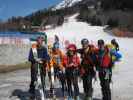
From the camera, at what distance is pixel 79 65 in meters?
15.0

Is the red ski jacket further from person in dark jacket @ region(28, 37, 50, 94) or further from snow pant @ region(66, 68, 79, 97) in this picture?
person in dark jacket @ region(28, 37, 50, 94)

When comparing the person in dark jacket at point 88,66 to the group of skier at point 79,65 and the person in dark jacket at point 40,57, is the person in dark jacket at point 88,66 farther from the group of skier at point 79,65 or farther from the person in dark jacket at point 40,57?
the person in dark jacket at point 40,57

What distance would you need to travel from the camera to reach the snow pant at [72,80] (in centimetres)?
1494

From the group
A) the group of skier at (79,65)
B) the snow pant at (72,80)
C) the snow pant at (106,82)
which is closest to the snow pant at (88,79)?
the group of skier at (79,65)

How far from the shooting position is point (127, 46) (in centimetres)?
4181

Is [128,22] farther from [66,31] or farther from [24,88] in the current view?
[24,88]

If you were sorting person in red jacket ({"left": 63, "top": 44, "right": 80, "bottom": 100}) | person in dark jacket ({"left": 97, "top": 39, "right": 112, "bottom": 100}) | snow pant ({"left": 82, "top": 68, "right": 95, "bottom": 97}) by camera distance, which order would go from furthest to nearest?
person in red jacket ({"left": 63, "top": 44, "right": 80, "bottom": 100}) < snow pant ({"left": 82, "top": 68, "right": 95, "bottom": 97}) < person in dark jacket ({"left": 97, "top": 39, "right": 112, "bottom": 100})

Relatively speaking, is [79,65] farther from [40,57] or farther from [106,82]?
[40,57]

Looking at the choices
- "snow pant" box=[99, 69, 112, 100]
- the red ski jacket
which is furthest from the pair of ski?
"snow pant" box=[99, 69, 112, 100]

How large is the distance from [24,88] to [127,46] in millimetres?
24001

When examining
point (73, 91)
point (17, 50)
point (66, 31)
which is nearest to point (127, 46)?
point (17, 50)

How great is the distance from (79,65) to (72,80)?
0.51 m

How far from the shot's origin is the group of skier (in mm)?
14375

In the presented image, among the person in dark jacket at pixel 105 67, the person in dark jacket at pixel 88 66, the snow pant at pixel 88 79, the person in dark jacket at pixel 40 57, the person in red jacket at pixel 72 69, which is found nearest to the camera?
the person in dark jacket at pixel 105 67
